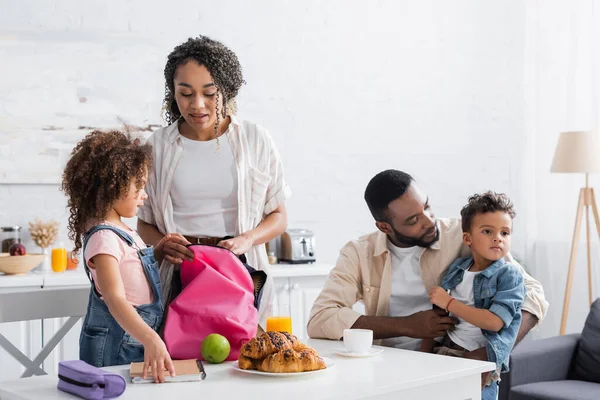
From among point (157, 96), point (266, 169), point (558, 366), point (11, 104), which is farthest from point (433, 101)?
point (266, 169)

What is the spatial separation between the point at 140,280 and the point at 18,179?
2.32 meters

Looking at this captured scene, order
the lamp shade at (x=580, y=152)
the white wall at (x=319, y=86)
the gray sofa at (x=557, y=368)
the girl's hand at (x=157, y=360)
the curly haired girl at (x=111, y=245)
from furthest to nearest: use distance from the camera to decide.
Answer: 1. the lamp shade at (x=580, y=152)
2. the white wall at (x=319, y=86)
3. the gray sofa at (x=557, y=368)
4. the curly haired girl at (x=111, y=245)
5. the girl's hand at (x=157, y=360)

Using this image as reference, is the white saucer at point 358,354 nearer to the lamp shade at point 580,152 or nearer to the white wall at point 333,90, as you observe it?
the white wall at point 333,90

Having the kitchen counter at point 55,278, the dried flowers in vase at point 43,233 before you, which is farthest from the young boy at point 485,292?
the dried flowers in vase at point 43,233

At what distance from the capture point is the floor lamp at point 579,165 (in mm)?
4375

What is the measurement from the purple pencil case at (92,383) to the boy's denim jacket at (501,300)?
3.40ft

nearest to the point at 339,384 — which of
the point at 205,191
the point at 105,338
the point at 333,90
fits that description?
the point at 105,338

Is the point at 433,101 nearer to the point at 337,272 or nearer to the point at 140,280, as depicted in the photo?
the point at 337,272

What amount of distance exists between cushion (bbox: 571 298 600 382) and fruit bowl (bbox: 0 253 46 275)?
2.41 metres

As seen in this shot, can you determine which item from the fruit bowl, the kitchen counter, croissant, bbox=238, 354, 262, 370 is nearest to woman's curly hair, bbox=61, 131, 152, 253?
croissant, bbox=238, 354, 262, 370

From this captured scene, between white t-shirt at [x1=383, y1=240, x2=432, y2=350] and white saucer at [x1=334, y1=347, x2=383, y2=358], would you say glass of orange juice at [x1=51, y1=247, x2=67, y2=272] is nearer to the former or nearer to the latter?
white t-shirt at [x1=383, y1=240, x2=432, y2=350]

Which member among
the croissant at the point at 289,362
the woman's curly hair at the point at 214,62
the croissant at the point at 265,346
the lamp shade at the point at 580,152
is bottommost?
the croissant at the point at 289,362

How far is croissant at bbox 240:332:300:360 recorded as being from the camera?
1675mm

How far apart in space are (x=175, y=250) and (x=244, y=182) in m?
0.37
